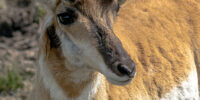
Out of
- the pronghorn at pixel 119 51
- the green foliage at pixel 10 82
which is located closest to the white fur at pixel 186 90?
the pronghorn at pixel 119 51

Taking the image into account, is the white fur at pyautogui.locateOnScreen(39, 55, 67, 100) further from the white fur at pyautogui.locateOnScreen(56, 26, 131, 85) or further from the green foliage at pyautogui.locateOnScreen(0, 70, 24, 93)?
the green foliage at pyautogui.locateOnScreen(0, 70, 24, 93)

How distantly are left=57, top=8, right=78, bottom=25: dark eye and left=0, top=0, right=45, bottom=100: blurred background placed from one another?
11.1 ft

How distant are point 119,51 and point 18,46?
460 centimetres

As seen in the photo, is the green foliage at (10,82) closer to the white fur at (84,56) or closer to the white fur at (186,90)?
the white fur at (186,90)

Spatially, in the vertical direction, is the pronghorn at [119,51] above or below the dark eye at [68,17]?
below

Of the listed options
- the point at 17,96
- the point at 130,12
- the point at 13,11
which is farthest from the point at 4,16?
the point at 130,12

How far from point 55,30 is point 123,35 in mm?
1101

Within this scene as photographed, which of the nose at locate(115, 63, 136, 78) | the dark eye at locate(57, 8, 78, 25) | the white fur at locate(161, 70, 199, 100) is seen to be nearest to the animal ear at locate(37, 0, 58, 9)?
the dark eye at locate(57, 8, 78, 25)

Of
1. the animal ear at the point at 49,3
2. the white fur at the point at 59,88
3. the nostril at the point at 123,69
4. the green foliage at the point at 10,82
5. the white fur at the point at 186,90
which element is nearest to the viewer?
the nostril at the point at 123,69

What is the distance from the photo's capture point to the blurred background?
262 inches

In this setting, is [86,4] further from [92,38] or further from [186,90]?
[186,90]

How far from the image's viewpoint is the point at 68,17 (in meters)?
3.44

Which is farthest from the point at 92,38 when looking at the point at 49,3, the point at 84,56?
the point at 49,3

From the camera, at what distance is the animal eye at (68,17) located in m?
3.43
